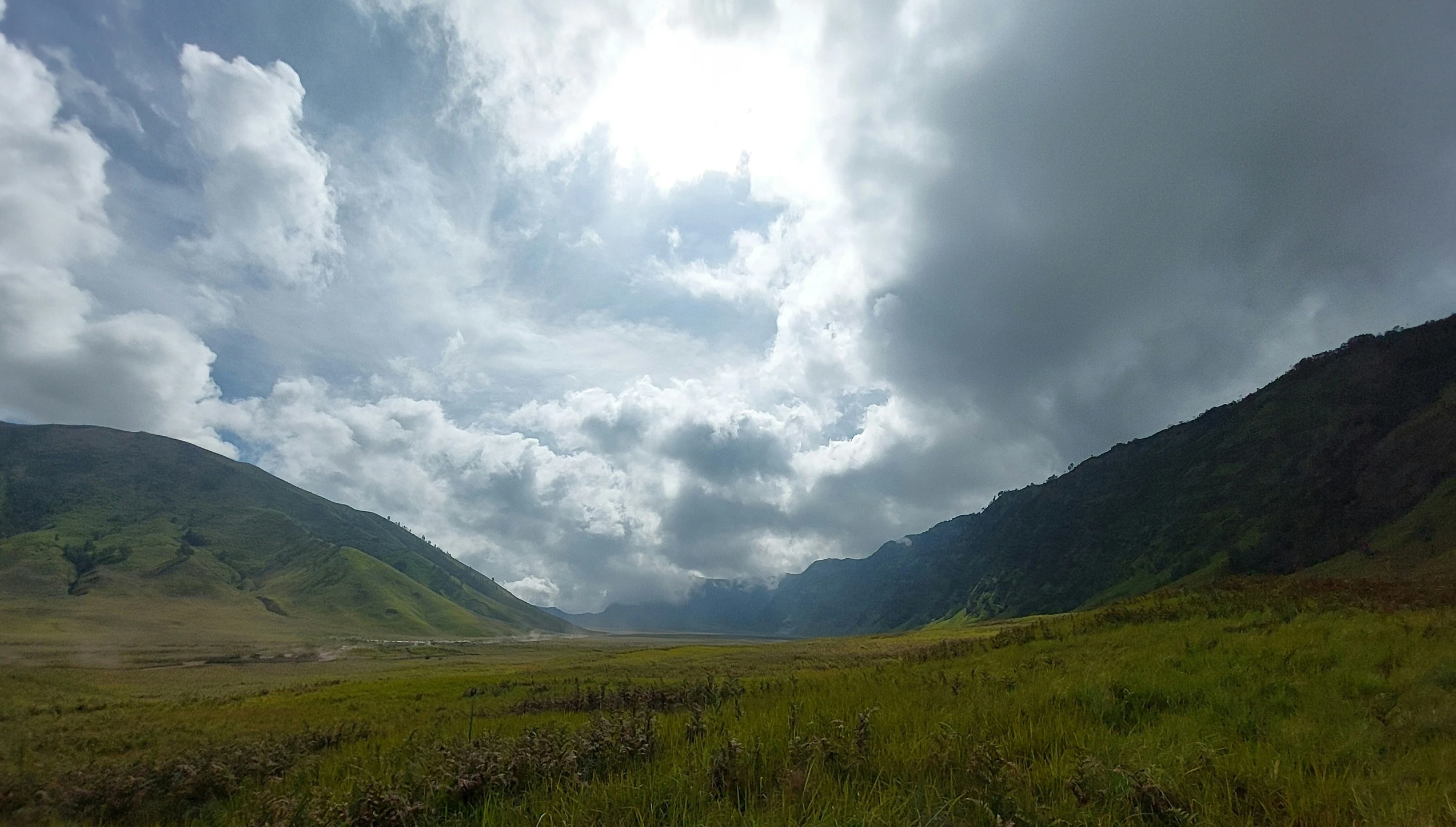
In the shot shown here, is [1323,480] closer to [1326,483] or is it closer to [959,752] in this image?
[1326,483]

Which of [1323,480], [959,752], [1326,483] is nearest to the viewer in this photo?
[959,752]

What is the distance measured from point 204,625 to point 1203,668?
21662 centimetres

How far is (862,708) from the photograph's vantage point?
7730mm

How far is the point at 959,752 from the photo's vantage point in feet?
17.9

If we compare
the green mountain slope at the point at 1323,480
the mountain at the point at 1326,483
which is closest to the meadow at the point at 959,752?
the mountain at the point at 1326,483

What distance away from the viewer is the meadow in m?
4.50

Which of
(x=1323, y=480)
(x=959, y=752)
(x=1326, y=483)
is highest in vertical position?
(x=1323, y=480)

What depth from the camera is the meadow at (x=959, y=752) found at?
4.50 m

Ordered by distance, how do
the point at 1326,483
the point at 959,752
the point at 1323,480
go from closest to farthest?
the point at 959,752, the point at 1326,483, the point at 1323,480

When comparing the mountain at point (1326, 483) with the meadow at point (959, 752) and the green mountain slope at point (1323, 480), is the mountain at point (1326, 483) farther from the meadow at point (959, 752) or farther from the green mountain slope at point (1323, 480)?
the meadow at point (959, 752)

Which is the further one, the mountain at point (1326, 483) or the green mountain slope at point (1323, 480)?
the green mountain slope at point (1323, 480)

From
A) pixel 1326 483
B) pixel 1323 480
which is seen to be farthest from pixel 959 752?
pixel 1323 480

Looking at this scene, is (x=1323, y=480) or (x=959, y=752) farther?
(x=1323, y=480)

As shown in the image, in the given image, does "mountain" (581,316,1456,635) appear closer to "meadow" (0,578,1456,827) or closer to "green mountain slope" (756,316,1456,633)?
"green mountain slope" (756,316,1456,633)
